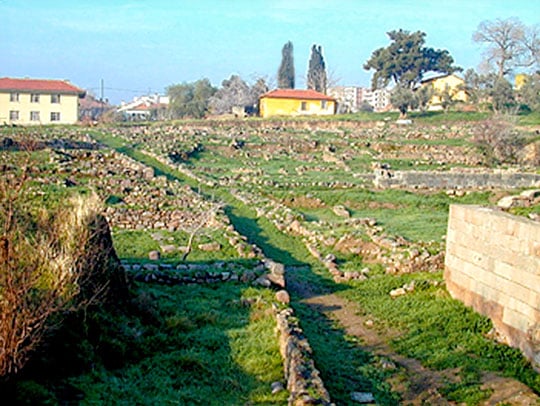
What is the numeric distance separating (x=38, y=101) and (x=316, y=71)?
1541 inches

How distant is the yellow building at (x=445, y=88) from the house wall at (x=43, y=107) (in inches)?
1300

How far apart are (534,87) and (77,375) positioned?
202 ft

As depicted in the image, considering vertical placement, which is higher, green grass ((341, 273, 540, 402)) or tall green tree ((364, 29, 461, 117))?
tall green tree ((364, 29, 461, 117))

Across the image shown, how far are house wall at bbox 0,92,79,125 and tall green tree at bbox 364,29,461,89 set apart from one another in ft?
103

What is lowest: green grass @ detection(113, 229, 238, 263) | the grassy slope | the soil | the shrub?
the soil

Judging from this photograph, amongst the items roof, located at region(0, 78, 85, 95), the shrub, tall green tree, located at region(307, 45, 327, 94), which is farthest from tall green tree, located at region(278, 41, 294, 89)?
the shrub

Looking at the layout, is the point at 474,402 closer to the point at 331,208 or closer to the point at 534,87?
the point at 331,208

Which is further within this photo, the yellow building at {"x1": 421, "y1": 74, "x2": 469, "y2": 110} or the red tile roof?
the yellow building at {"x1": 421, "y1": 74, "x2": 469, "y2": 110}

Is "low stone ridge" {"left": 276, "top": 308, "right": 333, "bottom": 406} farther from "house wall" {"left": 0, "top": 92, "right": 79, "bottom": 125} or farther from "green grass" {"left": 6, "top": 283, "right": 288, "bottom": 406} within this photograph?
"house wall" {"left": 0, "top": 92, "right": 79, "bottom": 125}

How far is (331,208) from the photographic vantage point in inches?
952

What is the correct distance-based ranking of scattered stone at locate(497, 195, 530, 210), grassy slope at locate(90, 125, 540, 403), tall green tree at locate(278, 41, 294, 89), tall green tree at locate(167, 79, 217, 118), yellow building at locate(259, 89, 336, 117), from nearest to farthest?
1. grassy slope at locate(90, 125, 540, 403)
2. scattered stone at locate(497, 195, 530, 210)
3. yellow building at locate(259, 89, 336, 117)
4. tall green tree at locate(167, 79, 217, 118)
5. tall green tree at locate(278, 41, 294, 89)

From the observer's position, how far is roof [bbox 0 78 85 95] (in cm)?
5462

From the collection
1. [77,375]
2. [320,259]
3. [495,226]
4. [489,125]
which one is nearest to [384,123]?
[489,125]

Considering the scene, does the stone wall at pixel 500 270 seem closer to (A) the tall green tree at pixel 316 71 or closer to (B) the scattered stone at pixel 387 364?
(B) the scattered stone at pixel 387 364
